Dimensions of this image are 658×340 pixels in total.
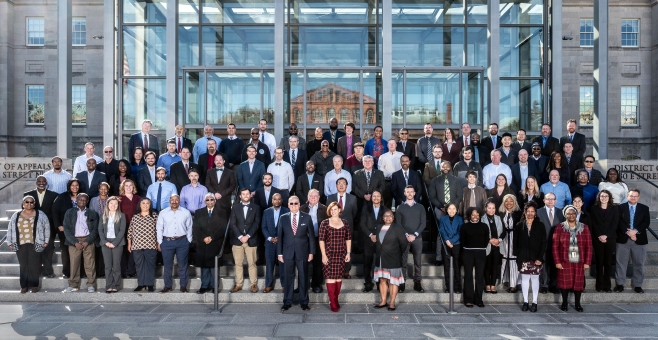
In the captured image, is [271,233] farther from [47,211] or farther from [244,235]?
[47,211]

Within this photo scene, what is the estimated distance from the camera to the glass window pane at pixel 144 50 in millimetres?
18547

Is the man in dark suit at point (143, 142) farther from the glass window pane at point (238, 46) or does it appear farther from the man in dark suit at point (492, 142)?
the man in dark suit at point (492, 142)

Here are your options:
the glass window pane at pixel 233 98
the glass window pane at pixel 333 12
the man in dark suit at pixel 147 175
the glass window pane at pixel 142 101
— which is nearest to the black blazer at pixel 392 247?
the man in dark suit at pixel 147 175

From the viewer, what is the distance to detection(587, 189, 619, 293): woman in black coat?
10.7 metres

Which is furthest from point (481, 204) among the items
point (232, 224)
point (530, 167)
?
point (232, 224)

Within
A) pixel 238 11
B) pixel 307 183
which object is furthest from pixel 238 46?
pixel 307 183

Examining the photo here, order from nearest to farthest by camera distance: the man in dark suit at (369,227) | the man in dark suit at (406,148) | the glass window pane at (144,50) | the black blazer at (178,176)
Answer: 1. the man in dark suit at (369,227)
2. the black blazer at (178,176)
3. the man in dark suit at (406,148)
4. the glass window pane at (144,50)

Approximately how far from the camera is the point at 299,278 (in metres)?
10.1

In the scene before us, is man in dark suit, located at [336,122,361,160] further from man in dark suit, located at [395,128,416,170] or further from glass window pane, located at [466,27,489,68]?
glass window pane, located at [466,27,489,68]

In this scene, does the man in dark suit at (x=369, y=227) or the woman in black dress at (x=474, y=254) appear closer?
the woman in black dress at (x=474, y=254)

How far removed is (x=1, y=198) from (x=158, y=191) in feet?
21.8

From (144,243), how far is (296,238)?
9.61 ft

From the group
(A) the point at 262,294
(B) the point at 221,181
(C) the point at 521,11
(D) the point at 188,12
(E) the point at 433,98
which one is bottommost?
(A) the point at 262,294

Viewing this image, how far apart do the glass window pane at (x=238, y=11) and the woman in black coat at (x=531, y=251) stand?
37.1 ft
